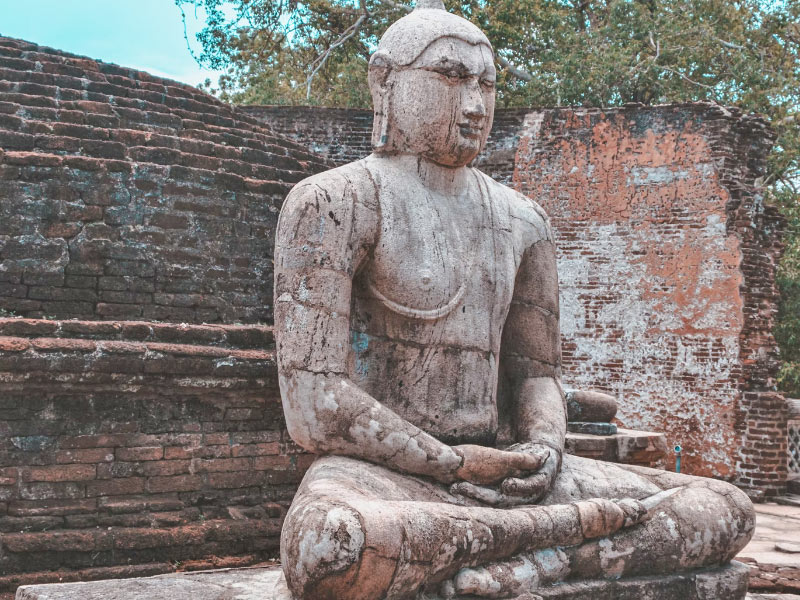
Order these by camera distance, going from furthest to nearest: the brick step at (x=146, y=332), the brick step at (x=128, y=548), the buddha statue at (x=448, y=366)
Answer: the brick step at (x=146, y=332) → the brick step at (x=128, y=548) → the buddha statue at (x=448, y=366)

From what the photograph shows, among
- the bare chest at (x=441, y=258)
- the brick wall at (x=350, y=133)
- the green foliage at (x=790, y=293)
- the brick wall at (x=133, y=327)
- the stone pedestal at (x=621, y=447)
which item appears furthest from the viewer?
the green foliage at (x=790, y=293)

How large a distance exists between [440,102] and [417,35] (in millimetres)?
276

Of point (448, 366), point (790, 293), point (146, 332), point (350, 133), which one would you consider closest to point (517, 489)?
point (448, 366)

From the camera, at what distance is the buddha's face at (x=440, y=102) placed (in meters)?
3.46

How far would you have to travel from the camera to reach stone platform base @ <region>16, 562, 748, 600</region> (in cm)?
304

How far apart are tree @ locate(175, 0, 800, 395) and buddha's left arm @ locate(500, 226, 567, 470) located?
10947 mm

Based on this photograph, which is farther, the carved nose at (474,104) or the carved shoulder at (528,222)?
the carved shoulder at (528,222)

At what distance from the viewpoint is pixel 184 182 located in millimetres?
6082

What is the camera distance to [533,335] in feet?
12.5

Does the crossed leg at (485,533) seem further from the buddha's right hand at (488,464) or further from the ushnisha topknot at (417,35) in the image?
the ushnisha topknot at (417,35)

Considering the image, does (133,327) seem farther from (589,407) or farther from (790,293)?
(790,293)

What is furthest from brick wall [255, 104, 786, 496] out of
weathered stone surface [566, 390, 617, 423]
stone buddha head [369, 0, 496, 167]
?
stone buddha head [369, 0, 496, 167]

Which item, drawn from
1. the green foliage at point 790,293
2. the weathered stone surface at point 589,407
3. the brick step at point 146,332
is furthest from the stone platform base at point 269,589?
the green foliage at point 790,293

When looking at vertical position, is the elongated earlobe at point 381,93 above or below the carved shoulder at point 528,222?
above
